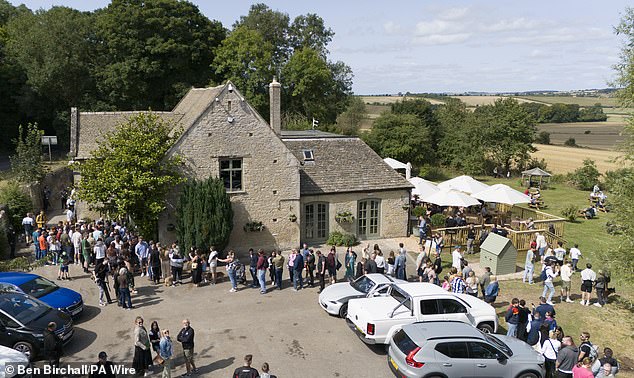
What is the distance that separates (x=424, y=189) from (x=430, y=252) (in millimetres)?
5634

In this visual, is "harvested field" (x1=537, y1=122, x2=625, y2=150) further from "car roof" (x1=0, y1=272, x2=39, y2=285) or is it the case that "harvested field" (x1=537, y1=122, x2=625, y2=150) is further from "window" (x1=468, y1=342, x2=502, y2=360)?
"car roof" (x1=0, y1=272, x2=39, y2=285)

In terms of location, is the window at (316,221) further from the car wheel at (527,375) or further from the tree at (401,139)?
the tree at (401,139)

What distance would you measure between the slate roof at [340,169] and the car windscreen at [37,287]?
1156 cm

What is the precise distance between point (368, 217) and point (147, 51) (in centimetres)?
3154

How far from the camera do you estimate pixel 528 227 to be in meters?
25.0

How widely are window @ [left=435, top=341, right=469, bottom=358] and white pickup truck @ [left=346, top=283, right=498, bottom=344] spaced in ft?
6.63

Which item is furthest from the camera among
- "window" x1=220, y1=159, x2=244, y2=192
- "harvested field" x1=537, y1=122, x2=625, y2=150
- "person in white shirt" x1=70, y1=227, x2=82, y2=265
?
"harvested field" x1=537, y1=122, x2=625, y2=150

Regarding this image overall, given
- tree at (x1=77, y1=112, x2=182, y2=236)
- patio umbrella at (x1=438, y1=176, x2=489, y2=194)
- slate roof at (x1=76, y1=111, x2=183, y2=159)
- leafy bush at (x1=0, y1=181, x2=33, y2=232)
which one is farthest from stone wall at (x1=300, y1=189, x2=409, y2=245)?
leafy bush at (x1=0, y1=181, x2=33, y2=232)

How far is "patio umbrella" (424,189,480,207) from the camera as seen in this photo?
2484cm

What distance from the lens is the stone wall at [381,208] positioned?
2392 centimetres

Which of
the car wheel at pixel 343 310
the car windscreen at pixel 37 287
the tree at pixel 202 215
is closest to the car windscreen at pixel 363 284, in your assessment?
the car wheel at pixel 343 310

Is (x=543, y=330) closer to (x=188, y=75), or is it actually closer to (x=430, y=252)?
(x=430, y=252)

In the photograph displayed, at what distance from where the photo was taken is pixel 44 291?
585 inches

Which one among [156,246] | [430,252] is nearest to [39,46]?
[156,246]
